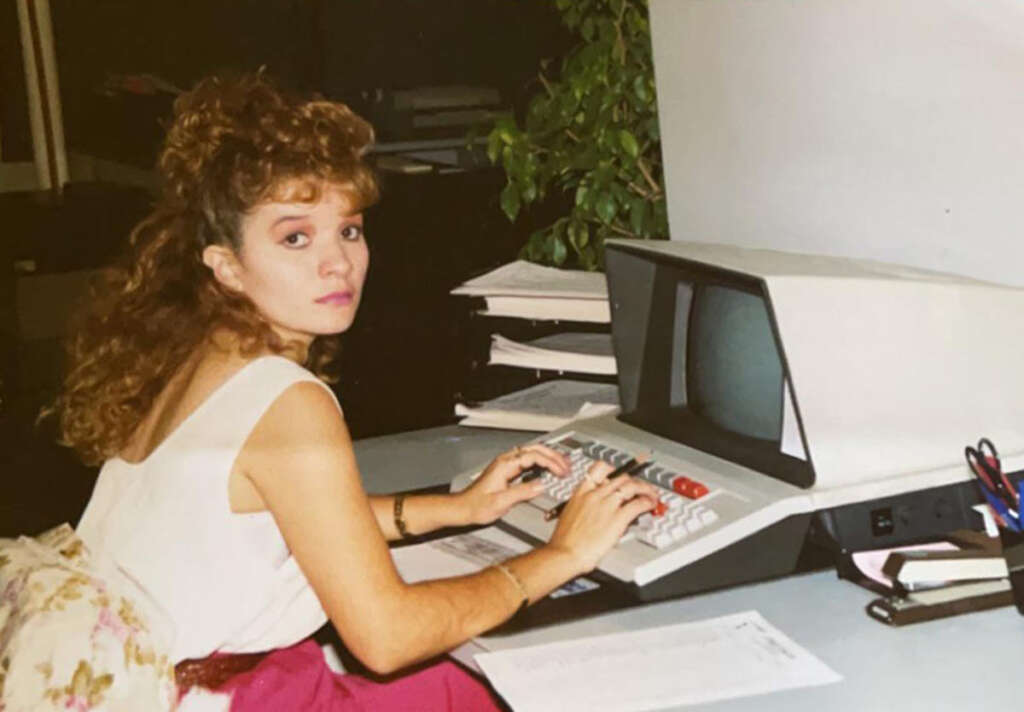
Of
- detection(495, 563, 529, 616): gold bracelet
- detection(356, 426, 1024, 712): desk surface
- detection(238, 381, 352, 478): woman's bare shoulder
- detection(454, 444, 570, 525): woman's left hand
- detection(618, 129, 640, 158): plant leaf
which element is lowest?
detection(356, 426, 1024, 712): desk surface

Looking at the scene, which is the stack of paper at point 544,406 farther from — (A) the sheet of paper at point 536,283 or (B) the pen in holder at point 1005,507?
(B) the pen in holder at point 1005,507

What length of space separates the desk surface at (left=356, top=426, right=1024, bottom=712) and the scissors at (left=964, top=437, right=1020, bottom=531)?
10 centimetres

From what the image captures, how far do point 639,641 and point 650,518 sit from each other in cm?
17

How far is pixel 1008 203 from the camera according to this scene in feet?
5.22

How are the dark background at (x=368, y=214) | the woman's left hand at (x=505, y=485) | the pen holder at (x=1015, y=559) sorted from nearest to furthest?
the pen holder at (x=1015, y=559), the woman's left hand at (x=505, y=485), the dark background at (x=368, y=214)

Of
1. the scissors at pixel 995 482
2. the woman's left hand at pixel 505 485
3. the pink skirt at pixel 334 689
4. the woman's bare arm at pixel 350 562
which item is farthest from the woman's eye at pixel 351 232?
the scissors at pixel 995 482

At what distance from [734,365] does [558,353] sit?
0.52m

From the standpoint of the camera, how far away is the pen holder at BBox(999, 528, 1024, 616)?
1318 millimetres

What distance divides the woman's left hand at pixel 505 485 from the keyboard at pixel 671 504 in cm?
1

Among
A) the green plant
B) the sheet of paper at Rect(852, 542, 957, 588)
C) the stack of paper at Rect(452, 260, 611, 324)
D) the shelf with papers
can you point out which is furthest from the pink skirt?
the green plant

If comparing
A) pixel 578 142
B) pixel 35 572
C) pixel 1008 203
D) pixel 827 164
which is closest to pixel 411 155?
pixel 578 142

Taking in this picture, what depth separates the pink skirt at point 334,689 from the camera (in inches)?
55.0

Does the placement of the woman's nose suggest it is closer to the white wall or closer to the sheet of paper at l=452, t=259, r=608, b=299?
the sheet of paper at l=452, t=259, r=608, b=299

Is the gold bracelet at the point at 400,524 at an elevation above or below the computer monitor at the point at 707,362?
below
